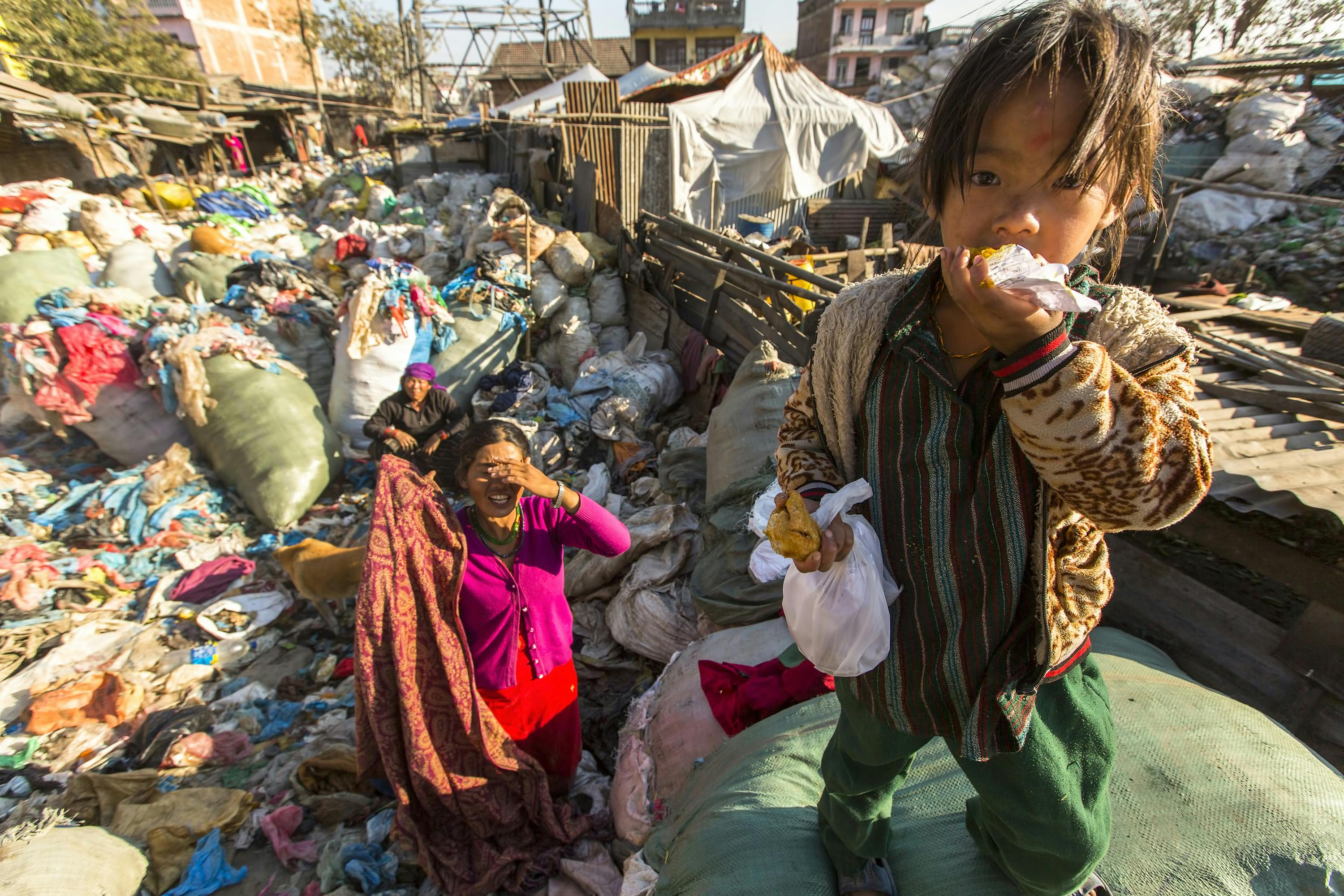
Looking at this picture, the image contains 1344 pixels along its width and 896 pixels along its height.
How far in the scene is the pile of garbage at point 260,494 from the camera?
7.25 feet

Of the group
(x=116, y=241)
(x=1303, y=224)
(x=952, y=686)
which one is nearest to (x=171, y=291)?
(x=116, y=241)

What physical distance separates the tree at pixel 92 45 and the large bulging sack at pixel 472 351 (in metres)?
15.0

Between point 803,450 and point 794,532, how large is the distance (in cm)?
24

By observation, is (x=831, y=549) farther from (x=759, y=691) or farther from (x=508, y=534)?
(x=508, y=534)

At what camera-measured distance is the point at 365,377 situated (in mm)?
4660

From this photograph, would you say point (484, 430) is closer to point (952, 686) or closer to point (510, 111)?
point (952, 686)

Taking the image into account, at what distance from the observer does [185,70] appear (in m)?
17.7

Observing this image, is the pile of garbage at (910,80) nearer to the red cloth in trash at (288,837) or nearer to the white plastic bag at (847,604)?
the white plastic bag at (847,604)

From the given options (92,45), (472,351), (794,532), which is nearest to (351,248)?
(472,351)

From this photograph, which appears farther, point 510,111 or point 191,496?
point 510,111

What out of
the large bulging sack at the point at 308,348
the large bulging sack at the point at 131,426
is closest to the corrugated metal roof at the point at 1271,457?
the large bulging sack at the point at 308,348

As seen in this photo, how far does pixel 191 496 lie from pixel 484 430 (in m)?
3.54

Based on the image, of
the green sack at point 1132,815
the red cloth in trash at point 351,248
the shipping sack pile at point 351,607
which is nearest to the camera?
the green sack at point 1132,815

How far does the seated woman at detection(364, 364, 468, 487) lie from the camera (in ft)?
13.8
